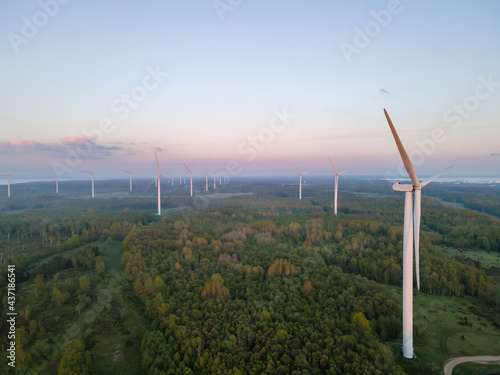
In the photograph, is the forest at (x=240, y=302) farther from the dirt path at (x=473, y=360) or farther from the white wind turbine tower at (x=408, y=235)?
the white wind turbine tower at (x=408, y=235)

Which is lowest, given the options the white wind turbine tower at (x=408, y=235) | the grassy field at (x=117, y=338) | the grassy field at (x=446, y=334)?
the grassy field at (x=117, y=338)

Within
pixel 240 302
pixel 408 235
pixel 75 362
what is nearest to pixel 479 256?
pixel 408 235

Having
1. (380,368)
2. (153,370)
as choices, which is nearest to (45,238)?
(153,370)

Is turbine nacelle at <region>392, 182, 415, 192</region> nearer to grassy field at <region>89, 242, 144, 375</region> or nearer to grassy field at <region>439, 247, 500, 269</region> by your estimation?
grassy field at <region>89, 242, 144, 375</region>

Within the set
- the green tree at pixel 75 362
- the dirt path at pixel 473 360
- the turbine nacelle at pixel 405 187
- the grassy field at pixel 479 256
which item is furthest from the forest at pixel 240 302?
the turbine nacelle at pixel 405 187

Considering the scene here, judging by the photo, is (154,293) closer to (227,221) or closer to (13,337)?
(13,337)

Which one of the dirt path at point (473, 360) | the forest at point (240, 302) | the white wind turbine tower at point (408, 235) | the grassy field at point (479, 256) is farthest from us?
the grassy field at point (479, 256)

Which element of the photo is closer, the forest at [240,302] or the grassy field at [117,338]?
the forest at [240,302]

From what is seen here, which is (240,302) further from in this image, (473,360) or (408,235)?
(473,360)
